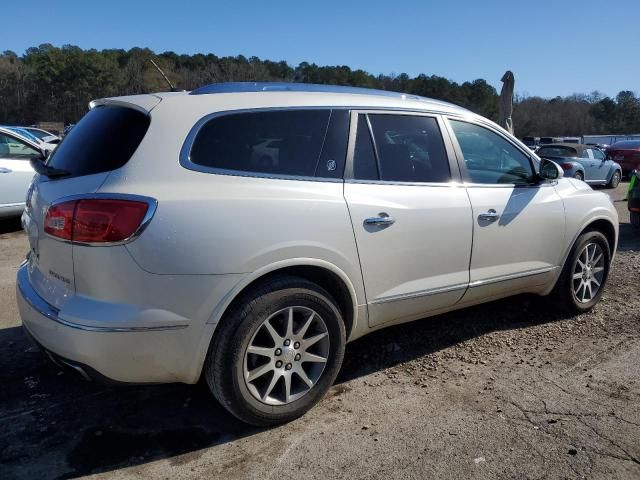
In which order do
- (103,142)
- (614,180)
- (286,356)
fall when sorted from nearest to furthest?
1. (103,142)
2. (286,356)
3. (614,180)

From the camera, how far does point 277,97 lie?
125 inches

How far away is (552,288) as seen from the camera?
4.69m

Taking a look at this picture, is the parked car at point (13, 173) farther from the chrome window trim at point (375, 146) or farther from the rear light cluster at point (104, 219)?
the chrome window trim at point (375, 146)

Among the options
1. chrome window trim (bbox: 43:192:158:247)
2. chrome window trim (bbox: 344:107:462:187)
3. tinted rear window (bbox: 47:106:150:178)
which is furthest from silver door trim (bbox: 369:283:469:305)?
tinted rear window (bbox: 47:106:150:178)

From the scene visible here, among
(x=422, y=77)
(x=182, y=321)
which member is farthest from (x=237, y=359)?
(x=422, y=77)

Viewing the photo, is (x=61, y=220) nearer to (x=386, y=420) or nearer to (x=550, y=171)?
(x=386, y=420)

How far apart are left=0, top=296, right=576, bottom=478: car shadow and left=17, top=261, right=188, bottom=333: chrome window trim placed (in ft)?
2.30

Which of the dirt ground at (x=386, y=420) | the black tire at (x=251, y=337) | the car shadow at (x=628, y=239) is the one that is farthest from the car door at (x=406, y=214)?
the car shadow at (x=628, y=239)

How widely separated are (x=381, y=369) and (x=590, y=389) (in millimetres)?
1354

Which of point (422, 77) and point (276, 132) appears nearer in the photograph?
point (276, 132)

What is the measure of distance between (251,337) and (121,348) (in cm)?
63

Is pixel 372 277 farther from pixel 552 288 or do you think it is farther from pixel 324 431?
pixel 552 288

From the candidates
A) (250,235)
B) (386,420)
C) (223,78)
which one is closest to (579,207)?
(386,420)

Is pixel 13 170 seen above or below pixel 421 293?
above
